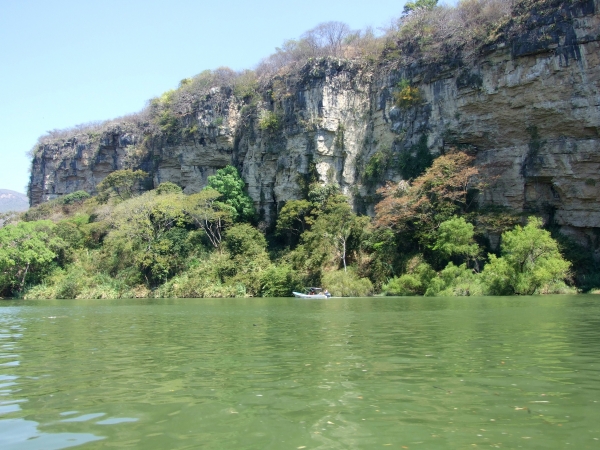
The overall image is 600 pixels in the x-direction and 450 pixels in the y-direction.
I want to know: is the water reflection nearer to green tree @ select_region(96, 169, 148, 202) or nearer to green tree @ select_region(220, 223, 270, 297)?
green tree @ select_region(220, 223, 270, 297)

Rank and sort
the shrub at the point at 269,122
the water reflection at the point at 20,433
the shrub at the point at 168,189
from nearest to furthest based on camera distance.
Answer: the water reflection at the point at 20,433 → the shrub at the point at 269,122 → the shrub at the point at 168,189

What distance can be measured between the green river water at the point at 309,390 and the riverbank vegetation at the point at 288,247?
57.7 feet

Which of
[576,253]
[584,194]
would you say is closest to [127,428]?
[576,253]

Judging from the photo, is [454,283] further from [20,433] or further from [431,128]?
[20,433]

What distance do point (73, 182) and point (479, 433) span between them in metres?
68.5

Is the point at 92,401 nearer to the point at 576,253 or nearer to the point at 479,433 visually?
the point at 479,433

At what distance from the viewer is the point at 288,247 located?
1757 inches

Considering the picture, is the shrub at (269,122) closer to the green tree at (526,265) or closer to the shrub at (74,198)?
the green tree at (526,265)

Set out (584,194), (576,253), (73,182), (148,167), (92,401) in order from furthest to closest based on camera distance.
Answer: (73,182), (148,167), (584,194), (576,253), (92,401)

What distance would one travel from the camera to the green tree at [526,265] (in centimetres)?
2806

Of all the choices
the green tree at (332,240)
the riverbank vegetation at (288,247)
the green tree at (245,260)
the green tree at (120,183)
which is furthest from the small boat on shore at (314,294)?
the green tree at (120,183)

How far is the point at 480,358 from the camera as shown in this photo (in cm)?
874

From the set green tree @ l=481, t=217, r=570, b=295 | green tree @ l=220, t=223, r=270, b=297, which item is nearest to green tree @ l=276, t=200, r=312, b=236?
green tree @ l=220, t=223, r=270, b=297

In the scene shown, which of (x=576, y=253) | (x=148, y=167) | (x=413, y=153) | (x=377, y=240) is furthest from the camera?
(x=148, y=167)
